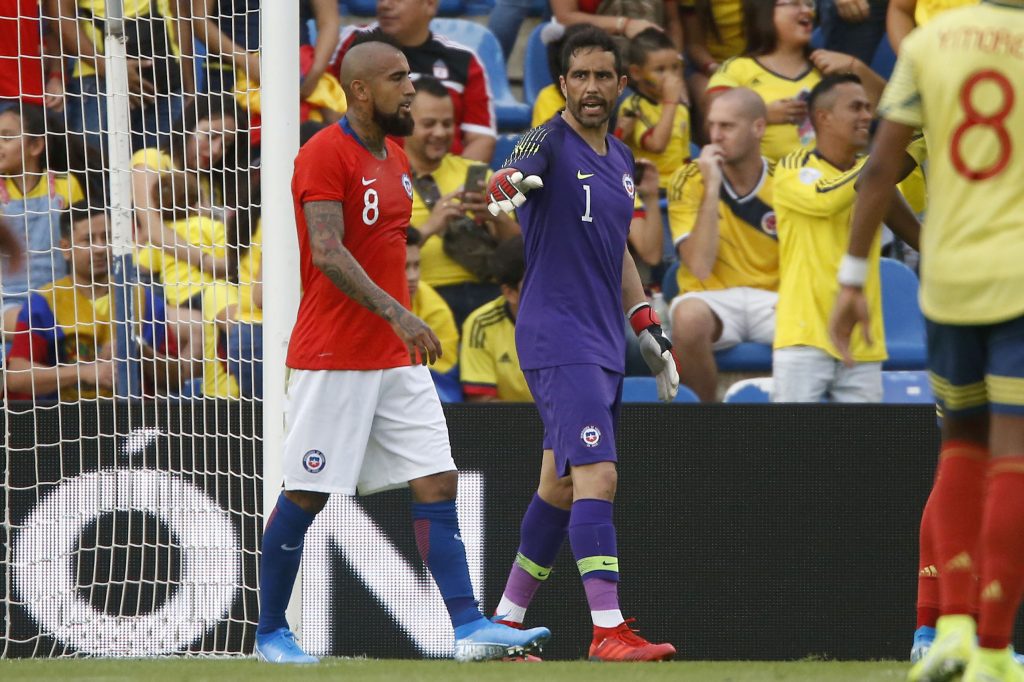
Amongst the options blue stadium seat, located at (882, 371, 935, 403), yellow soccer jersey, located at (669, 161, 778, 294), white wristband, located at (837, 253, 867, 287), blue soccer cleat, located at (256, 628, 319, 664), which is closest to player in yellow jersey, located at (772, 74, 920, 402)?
yellow soccer jersey, located at (669, 161, 778, 294)

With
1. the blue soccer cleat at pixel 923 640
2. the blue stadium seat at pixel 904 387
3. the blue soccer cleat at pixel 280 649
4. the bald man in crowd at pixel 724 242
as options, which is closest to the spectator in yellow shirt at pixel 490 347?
the bald man in crowd at pixel 724 242

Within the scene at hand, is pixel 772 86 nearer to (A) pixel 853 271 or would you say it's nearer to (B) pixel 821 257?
(B) pixel 821 257

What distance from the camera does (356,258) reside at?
16.5 ft

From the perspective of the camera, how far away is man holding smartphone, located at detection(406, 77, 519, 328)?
7746 mm

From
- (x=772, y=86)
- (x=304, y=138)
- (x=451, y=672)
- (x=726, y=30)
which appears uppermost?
(x=726, y=30)

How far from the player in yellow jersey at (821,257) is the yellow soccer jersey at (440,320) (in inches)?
63.7

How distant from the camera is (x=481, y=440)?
6.57 metres

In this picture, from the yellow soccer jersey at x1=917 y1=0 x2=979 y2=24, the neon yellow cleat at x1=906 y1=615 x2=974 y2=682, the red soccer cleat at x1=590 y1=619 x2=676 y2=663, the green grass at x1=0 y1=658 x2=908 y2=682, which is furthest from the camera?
the yellow soccer jersey at x1=917 y1=0 x2=979 y2=24

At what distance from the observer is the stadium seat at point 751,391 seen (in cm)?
736

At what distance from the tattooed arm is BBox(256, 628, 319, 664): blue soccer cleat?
3.73ft

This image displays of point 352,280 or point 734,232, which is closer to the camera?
point 352,280

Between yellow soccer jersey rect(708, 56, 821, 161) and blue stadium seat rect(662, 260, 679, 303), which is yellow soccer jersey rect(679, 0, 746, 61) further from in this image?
blue stadium seat rect(662, 260, 679, 303)

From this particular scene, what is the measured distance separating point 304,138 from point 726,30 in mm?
3062

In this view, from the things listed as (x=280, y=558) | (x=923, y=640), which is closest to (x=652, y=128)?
(x=280, y=558)
